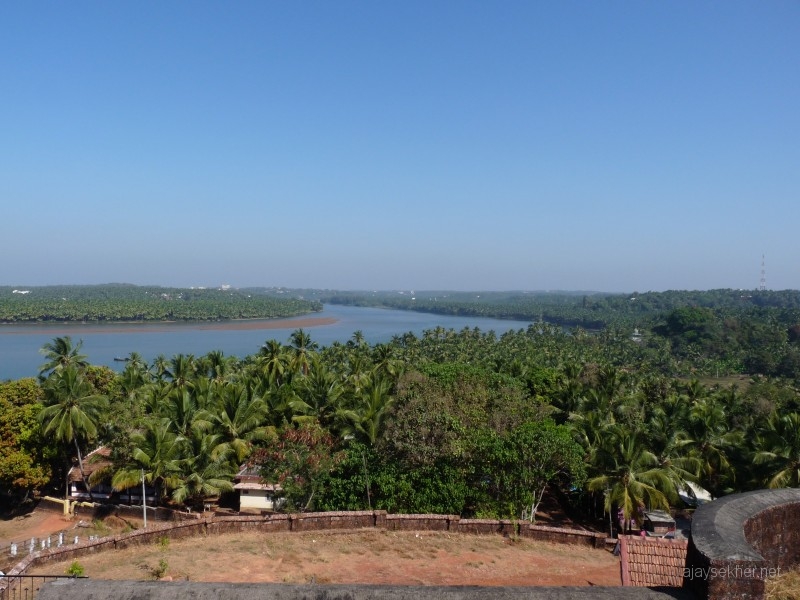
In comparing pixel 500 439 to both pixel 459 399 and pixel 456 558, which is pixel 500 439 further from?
pixel 456 558

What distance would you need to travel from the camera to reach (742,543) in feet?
20.2

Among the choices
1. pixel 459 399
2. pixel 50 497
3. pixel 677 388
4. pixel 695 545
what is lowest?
pixel 50 497

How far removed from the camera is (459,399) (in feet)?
73.4

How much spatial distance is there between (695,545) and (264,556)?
9263 mm

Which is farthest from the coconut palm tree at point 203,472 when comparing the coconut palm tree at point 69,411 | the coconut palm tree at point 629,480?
the coconut palm tree at point 629,480

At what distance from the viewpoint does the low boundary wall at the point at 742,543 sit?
573 cm

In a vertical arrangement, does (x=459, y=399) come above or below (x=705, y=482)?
above

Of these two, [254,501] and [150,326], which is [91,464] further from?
[150,326]

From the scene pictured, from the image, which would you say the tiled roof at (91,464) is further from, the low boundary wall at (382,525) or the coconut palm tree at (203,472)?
the low boundary wall at (382,525)

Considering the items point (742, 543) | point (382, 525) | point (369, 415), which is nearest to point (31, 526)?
point (369, 415)

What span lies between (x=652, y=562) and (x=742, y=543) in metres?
4.42

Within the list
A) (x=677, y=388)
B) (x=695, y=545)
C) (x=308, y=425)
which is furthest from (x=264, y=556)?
(x=677, y=388)

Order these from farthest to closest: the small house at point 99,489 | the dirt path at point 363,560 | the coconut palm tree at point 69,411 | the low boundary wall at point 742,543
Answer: the small house at point 99,489 < the coconut palm tree at point 69,411 < the dirt path at point 363,560 < the low boundary wall at point 742,543

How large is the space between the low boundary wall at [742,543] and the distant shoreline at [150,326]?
415 ft
